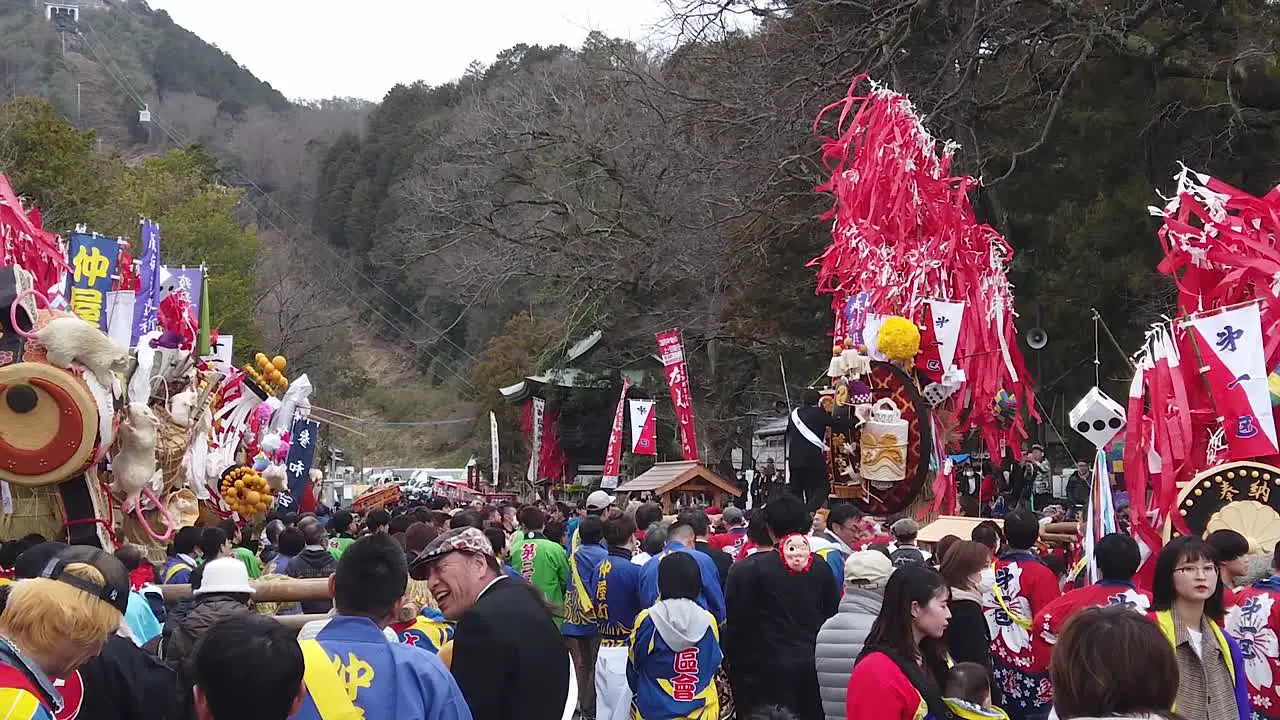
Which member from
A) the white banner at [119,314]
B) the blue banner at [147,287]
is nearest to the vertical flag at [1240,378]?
the white banner at [119,314]

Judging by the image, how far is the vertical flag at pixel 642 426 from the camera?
86.3 ft

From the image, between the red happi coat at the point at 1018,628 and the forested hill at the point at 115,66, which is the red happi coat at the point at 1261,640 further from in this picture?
the forested hill at the point at 115,66

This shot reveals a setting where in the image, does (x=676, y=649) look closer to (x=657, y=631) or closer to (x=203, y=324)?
(x=657, y=631)

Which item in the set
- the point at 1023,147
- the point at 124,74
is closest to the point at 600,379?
the point at 1023,147

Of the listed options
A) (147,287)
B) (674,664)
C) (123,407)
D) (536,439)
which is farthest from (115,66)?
(674,664)

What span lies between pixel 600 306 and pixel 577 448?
4.08 meters

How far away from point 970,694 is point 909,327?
1095cm

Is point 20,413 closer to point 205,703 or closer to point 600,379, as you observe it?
point 205,703

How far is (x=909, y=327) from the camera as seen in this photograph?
51.0ft

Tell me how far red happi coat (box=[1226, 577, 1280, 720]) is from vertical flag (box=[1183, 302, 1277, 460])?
375cm

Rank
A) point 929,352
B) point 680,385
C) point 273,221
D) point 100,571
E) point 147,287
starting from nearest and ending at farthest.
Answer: point 100,571 < point 929,352 < point 147,287 < point 680,385 < point 273,221

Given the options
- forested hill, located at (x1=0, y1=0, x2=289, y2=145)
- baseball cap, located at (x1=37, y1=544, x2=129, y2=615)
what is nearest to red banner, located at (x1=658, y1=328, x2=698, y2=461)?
baseball cap, located at (x1=37, y1=544, x2=129, y2=615)

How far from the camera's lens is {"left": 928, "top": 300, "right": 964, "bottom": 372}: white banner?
15992 millimetres

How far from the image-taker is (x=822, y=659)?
6098mm
